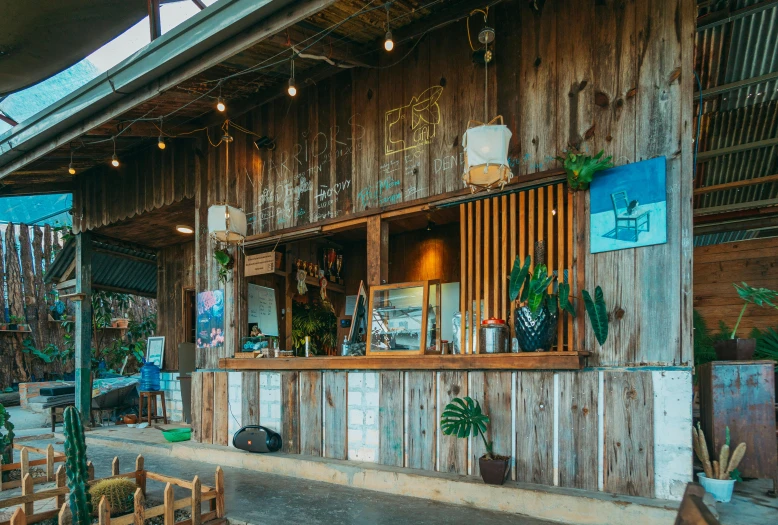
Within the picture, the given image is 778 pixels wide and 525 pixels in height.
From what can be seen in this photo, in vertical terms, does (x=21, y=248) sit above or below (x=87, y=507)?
above

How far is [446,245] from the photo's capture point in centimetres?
786

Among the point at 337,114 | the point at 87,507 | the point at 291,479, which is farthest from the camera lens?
the point at 337,114

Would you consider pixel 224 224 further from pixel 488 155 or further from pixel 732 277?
pixel 732 277

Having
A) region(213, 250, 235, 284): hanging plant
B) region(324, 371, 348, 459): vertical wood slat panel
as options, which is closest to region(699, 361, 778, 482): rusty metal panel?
region(324, 371, 348, 459): vertical wood slat panel

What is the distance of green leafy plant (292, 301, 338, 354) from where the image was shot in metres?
8.22

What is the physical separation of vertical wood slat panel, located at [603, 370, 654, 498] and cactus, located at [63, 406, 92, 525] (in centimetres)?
389

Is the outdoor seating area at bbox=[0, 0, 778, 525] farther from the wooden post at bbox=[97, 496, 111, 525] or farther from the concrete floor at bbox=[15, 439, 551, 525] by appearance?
the wooden post at bbox=[97, 496, 111, 525]

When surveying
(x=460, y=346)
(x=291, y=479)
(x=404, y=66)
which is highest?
(x=404, y=66)

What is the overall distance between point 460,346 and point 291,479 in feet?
8.03

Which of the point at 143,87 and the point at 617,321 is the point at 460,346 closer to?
the point at 617,321

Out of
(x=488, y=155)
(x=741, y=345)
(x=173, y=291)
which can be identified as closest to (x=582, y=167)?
(x=488, y=155)

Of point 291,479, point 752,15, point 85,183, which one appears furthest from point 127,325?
point 752,15

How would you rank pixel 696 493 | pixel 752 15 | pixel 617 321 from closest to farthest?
pixel 696 493 → pixel 617 321 → pixel 752 15

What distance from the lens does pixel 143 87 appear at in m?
5.98
